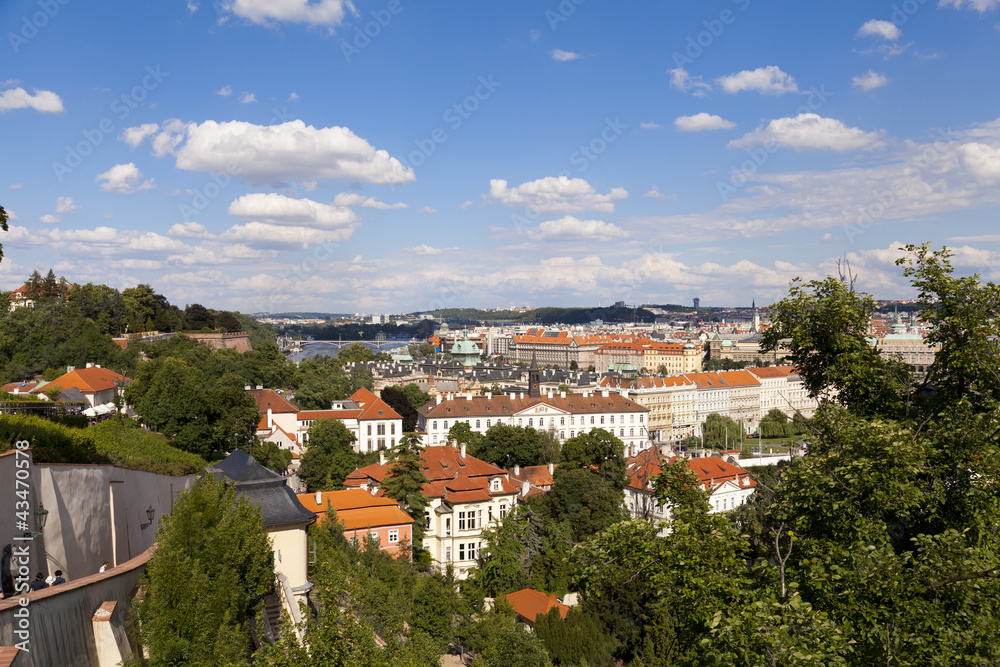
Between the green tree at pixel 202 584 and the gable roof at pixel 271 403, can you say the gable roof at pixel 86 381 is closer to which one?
the gable roof at pixel 271 403

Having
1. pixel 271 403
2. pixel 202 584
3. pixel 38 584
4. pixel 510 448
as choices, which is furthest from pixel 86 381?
pixel 202 584

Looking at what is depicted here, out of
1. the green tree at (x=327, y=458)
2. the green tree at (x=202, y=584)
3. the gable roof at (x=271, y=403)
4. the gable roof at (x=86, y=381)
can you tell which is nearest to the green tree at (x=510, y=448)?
the green tree at (x=327, y=458)

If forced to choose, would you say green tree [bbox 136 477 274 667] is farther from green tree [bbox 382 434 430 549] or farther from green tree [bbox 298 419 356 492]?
green tree [bbox 298 419 356 492]

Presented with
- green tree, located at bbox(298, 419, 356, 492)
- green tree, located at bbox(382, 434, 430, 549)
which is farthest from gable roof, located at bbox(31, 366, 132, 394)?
green tree, located at bbox(382, 434, 430, 549)

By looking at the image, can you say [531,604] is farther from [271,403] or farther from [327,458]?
[271,403]

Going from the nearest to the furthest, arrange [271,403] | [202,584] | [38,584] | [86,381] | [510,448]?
[202,584], [38,584], [86,381], [510,448], [271,403]
